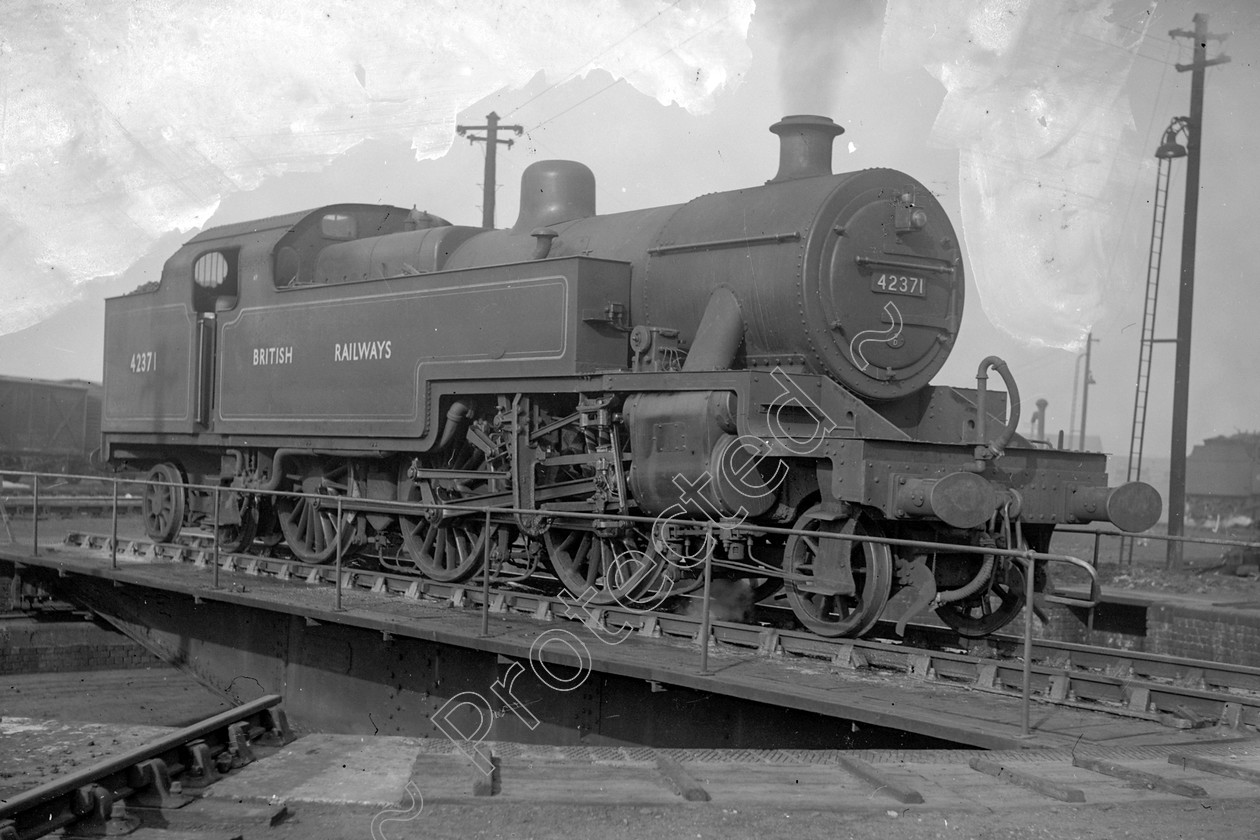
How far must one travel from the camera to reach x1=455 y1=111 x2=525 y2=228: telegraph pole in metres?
25.2

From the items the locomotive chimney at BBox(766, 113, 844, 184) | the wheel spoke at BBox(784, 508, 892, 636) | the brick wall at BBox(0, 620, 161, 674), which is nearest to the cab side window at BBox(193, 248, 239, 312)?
the brick wall at BBox(0, 620, 161, 674)

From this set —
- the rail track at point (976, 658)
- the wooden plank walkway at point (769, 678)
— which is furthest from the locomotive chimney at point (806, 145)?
the wooden plank walkway at point (769, 678)

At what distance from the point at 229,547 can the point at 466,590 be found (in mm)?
4813

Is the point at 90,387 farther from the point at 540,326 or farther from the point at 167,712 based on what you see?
the point at 540,326

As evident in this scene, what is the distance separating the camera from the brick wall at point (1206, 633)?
12.5 meters

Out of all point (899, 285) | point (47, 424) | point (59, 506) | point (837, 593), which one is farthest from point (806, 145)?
point (47, 424)

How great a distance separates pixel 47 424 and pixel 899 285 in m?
29.6

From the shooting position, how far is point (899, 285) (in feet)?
28.9

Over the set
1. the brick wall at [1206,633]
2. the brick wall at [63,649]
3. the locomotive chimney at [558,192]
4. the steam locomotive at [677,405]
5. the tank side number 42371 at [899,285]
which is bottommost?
the brick wall at [63,649]

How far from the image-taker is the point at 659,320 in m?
9.44

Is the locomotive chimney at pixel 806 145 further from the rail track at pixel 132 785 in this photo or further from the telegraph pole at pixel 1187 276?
the telegraph pole at pixel 1187 276

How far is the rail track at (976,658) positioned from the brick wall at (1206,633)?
4.77 meters

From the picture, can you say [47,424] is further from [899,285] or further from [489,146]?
[899,285]

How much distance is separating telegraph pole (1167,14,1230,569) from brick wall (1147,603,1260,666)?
12.1 feet
